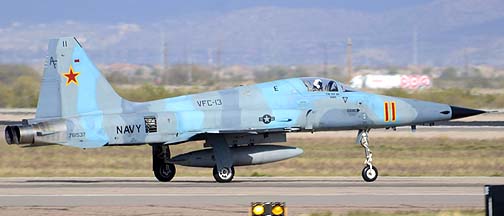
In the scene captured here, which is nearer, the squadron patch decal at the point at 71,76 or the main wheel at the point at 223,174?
the squadron patch decal at the point at 71,76

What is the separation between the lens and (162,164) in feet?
98.2

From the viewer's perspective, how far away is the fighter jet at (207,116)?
91.2 feet

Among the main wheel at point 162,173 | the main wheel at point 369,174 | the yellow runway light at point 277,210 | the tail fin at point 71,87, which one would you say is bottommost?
the yellow runway light at point 277,210

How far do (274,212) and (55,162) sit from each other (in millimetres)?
22246

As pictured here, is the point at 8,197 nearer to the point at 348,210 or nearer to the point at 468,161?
the point at 348,210

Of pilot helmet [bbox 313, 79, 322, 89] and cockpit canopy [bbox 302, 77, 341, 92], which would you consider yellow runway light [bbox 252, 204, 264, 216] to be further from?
pilot helmet [bbox 313, 79, 322, 89]

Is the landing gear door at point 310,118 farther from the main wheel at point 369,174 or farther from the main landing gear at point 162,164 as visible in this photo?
the main landing gear at point 162,164

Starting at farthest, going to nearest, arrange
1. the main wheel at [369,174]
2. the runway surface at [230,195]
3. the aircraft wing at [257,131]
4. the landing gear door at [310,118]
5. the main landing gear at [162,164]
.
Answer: the main landing gear at [162,164], the landing gear door at [310,118], the main wheel at [369,174], the aircraft wing at [257,131], the runway surface at [230,195]

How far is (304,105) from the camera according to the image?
96.9ft

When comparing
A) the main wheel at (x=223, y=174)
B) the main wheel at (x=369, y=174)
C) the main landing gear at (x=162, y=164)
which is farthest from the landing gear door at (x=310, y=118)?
the main landing gear at (x=162, y=164)

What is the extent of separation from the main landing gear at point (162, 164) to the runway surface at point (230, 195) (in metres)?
0.35

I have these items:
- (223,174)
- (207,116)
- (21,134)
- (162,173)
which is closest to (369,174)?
(223,174)

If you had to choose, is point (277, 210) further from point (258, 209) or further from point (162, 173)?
point (162, 173)

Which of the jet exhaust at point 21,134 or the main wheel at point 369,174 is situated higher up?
the jet exhaust at point 21,134
